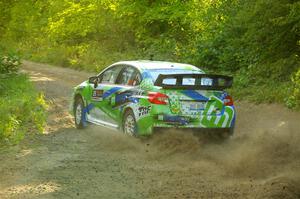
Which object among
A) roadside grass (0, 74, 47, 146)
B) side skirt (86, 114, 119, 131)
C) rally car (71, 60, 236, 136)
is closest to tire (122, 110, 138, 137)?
rally car (71, 60, 236, 136)

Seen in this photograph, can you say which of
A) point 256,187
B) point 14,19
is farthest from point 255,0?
point 256,187

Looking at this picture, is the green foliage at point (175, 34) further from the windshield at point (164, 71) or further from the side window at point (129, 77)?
the side window at point (129, 77)

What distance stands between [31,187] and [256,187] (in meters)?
3.08

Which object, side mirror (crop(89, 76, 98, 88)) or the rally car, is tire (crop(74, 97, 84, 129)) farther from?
the rally car

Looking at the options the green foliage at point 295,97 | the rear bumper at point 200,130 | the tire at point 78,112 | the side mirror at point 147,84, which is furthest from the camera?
the green foliage at point 295,97

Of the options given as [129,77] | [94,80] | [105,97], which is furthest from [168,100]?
[94,80]

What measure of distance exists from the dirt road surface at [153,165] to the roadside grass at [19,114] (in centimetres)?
33

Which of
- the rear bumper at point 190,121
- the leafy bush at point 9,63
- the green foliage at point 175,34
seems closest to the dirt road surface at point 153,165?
the rear bumper at point 190,121

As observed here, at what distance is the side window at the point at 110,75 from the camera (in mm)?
12648

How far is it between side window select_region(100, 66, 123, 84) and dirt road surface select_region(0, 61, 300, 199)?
1137mm

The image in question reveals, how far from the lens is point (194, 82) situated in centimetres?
1110

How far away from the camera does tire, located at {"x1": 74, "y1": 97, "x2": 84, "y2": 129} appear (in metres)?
13.8

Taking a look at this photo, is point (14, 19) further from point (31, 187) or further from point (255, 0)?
point (31, 187)

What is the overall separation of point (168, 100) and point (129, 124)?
1122mm
